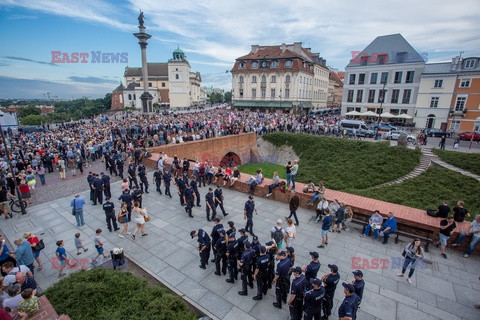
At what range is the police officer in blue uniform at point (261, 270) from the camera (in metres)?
5.85

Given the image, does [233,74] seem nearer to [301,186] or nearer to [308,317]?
[301,186]

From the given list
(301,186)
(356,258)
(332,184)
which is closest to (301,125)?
(332,184)

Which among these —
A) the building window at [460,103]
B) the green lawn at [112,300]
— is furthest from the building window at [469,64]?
the green lawn at [112,300]

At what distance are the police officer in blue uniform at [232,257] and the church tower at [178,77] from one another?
236ft

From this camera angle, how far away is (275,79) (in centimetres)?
5069

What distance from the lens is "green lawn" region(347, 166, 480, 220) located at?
47.0 ft

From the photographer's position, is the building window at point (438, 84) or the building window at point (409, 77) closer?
the building window at point (438, 84)

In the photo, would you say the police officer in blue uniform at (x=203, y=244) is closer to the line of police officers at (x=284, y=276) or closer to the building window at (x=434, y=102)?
the line of police officers at (x=284, y=276)

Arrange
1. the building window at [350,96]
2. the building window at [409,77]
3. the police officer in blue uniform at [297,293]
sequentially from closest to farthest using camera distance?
the police officer in blue uniform at [297,293]
the building window at [409,77]
the building window at [350,96]

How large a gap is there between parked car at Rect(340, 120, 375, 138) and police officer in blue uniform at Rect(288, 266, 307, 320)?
25.8 m

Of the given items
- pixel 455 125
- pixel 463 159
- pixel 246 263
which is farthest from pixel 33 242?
pixel 455 125

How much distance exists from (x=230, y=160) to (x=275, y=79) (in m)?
28.9

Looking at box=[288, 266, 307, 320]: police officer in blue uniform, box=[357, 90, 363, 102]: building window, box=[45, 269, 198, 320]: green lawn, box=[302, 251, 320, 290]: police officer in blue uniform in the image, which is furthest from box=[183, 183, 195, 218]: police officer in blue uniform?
box=[357, 90, 363, 102]: building window

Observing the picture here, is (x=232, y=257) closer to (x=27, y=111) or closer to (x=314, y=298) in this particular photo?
(x=314, y=298)
